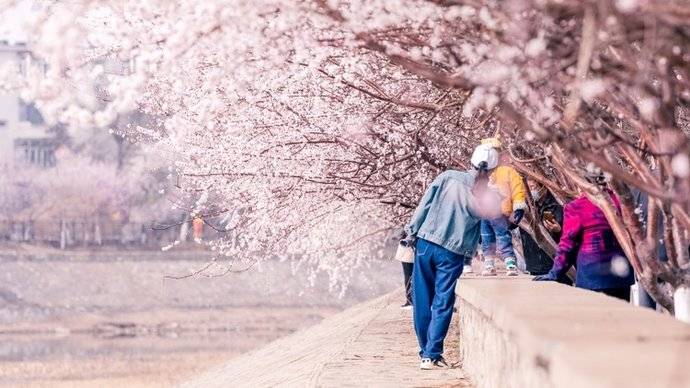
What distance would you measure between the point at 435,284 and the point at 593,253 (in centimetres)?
118

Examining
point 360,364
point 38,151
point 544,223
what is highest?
point 38,151

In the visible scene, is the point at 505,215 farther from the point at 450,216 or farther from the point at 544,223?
Result: the point at 450,216

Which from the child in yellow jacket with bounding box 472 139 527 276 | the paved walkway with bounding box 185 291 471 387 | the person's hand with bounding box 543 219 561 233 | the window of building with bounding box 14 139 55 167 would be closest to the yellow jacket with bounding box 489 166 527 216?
the child in yellow jacket with bounding box 472 139 527 276

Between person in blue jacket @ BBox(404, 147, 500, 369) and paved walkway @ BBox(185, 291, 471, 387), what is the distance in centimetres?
50

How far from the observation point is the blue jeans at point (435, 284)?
36.4 ft

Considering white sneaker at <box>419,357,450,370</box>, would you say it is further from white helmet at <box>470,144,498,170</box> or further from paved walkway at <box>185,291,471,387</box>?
white helmet at <box>470,144,498,170</box>

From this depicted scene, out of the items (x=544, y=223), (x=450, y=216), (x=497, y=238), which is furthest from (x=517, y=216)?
(x=450, y=216)

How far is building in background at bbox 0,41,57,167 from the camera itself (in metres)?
96.7

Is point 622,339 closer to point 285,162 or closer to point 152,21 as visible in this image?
point 152,21

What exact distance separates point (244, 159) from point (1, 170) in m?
77.5

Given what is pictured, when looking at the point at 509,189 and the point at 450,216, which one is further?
the point at 509,189

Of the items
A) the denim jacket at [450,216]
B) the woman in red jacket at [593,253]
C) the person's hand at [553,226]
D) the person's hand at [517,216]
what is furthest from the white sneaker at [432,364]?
the person's hand at [553,226]

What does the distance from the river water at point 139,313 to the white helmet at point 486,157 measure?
800 inches

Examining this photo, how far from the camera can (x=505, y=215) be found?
44.9ft
